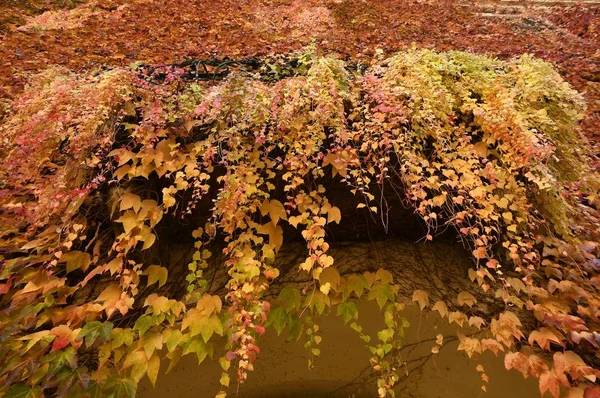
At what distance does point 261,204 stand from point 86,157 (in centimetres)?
106

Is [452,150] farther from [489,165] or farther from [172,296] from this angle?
[172,296]

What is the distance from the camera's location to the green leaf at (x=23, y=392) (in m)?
1.71

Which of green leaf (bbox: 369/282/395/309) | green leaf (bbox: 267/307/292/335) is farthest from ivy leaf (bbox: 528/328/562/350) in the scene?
green leaf (bbox: 267/307/292/335)

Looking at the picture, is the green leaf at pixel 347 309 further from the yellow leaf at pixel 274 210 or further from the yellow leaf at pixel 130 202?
the yellow leaf at pixel 130 202

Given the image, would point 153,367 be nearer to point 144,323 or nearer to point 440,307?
point 144,323

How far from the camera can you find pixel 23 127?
2.22 m

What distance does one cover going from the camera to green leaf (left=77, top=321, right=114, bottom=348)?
6.02 ft

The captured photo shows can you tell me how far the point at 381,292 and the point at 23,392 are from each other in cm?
205

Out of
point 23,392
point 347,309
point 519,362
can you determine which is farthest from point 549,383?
point 23,392

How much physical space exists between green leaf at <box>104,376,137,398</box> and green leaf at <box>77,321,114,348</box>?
0.23 m

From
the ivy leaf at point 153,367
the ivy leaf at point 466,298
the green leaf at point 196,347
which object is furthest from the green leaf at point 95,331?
the ivy leaf at point 466,298

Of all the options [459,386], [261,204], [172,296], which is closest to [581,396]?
[459,386]

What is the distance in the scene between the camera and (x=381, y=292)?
234 centimetres

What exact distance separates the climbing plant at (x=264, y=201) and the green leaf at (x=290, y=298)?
0.02 metres
